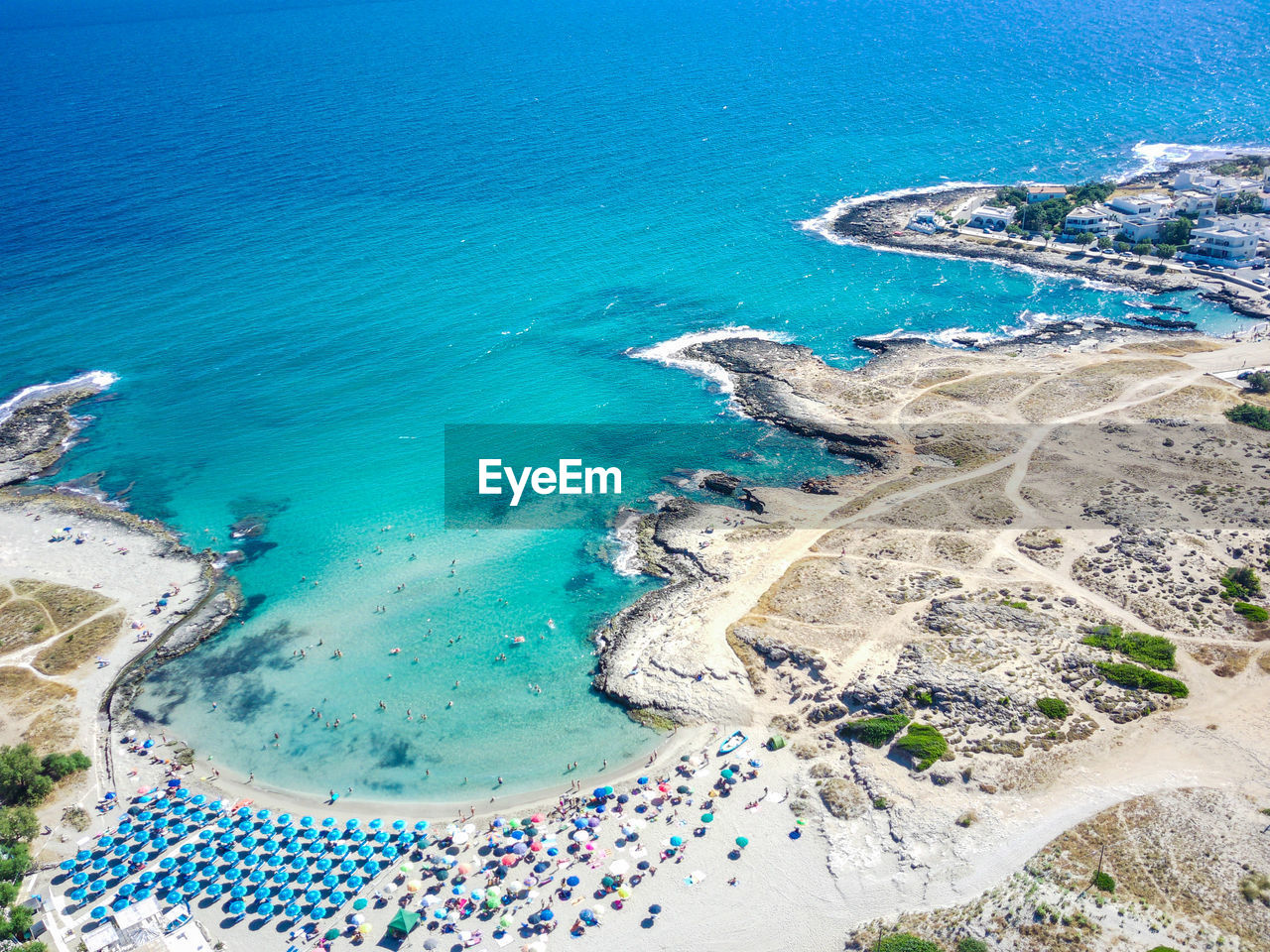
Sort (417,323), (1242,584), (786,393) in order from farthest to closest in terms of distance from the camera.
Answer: (417,323) < (786,393) < (1242,584)

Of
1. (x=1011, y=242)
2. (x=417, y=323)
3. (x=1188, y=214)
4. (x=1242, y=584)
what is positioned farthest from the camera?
(x=1188, y=214)

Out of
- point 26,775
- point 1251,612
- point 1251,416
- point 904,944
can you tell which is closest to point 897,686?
point 904,944

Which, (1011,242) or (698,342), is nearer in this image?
(698,342)

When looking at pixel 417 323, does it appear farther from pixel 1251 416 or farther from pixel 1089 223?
pixel 1089 223

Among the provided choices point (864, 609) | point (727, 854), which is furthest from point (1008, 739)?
point (727, 854)

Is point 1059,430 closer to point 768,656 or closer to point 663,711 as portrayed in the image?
point 768,656

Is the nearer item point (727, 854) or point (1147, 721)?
point (727, 854)
